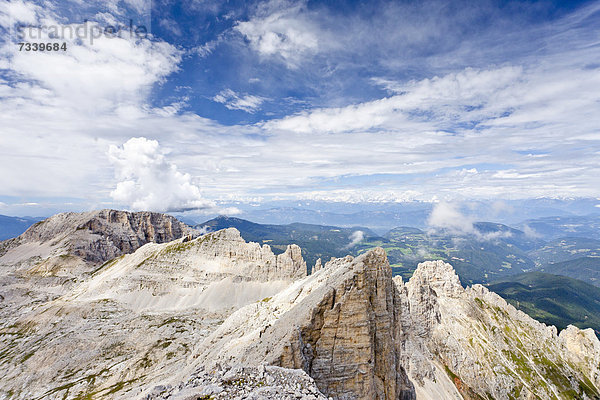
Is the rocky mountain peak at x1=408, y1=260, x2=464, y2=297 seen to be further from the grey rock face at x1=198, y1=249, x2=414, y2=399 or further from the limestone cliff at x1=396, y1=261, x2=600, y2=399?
the grey rock face at x1=198, y1=249, x2=414, y2=399

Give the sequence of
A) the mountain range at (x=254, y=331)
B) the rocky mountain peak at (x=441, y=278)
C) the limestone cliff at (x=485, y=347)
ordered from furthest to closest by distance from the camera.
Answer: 1. the rocky mountain peak at (x=441, y=278)
2. the limestone cliff at (x=485, y=347)
3. the mountain range at (x=254, y=331)

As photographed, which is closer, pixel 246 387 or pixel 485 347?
pixel 246 387

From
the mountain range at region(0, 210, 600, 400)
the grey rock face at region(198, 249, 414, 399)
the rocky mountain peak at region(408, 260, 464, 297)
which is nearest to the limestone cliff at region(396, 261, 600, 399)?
the rocky mountain peak at region(408, 260, 464, 297)

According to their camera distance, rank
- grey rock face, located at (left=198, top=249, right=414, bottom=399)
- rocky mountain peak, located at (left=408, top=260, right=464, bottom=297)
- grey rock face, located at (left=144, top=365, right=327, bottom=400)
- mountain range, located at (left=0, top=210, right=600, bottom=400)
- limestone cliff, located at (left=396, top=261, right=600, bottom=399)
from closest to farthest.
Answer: grey rock face, located at (left=144, top=365, right=327, bottom=400), grey rock face, located at (left=198, top=249, right=414, bottom=399), mountain range, located at (left=0, top=210, right=600, bottom=400), limestone cliff, located at (left=396, top=261, right=600, bottom=399), rocky mountain peak, located at (left=408, top=260, right=464, bottom=297)

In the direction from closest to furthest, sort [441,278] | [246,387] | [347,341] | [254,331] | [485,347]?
[246,387] < [347,341] < [254,331] < [485,347] < [441,278]

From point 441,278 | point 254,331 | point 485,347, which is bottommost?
point 485,347

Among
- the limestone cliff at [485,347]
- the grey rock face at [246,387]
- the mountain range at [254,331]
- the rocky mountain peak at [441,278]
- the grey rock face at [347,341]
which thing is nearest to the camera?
the grey rock face at [246,387]

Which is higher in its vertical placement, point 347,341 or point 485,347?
point 347,341

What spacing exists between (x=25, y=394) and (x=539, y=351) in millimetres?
191895

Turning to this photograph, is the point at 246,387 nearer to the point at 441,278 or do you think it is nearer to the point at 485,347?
the point at 485,347

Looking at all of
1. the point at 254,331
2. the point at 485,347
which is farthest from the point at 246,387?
the point at 485,347

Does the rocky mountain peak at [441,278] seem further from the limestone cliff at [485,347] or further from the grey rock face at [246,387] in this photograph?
the grey rock face at [246,387]

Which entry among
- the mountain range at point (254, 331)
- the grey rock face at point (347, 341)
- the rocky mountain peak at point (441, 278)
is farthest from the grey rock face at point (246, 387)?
the rocky mountain peak at point (441, 278)

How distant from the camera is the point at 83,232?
194500 mm
